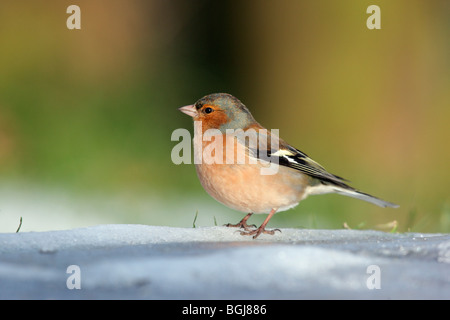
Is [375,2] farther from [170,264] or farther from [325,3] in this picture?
[170,264]

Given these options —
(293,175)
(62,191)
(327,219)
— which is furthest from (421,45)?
(62,191)

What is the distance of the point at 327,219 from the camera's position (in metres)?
4.95

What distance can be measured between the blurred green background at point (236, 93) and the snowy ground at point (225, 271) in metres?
2.84

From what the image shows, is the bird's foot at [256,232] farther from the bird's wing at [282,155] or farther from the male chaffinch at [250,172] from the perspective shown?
the bird's wing at [282,155]

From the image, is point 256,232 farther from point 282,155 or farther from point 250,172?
point 282,155

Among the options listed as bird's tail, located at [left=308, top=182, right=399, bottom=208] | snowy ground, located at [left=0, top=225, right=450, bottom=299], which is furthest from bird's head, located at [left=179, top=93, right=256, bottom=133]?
snowy ground, located at [left=0, top=225, right=450, bottom=299]

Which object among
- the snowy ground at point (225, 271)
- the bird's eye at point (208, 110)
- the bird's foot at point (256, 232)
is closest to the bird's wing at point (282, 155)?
the bird's eye at point (208, 110)

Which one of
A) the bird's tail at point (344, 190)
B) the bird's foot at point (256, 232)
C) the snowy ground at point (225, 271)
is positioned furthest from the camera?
the bird's tail at point (344, 190)

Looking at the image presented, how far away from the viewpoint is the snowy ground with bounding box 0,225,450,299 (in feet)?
5.82

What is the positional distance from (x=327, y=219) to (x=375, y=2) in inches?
101

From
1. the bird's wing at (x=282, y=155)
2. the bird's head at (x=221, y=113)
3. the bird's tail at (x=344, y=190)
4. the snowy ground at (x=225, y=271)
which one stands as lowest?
the snowy ground at (x=225, y=271)

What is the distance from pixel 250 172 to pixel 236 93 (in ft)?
11.5

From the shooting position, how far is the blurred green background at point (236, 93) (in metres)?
5.64

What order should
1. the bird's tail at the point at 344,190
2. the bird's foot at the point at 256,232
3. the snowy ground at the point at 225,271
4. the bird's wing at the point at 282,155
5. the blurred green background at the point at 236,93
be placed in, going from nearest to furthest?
the snowy ground at the point at 225,271 → the bird's foot at the point at 256,232 → the bird's wing at the point at 282,155 → the bird's tail at the point at 344,190 → the blurred green background at the point at 236,93
